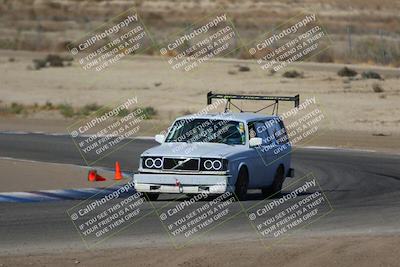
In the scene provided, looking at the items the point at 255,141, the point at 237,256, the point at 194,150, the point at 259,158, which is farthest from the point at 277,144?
the point at 237,256

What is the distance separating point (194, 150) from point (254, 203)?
4.37 feet

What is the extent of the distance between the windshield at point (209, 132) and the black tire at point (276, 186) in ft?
4.53

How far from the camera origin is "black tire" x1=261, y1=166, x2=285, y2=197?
21.4m

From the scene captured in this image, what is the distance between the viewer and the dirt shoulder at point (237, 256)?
537 inches

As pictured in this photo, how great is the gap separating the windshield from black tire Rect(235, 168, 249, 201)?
2.18ft

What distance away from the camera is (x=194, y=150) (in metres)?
19.5

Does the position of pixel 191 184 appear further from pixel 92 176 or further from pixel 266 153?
pixel 92 176

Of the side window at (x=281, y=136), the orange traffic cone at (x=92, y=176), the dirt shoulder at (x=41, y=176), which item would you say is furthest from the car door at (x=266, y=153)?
the orange traffic cone at (x=92, y=176)

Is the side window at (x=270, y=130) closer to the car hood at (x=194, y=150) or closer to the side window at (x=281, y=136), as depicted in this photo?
the side window at (x=281, y=136)

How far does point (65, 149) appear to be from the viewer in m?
31.9

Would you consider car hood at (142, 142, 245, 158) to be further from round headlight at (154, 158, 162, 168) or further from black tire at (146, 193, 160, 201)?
black tire at (146, 193, 160, 201)

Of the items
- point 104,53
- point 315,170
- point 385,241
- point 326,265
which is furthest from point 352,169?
point 104,53

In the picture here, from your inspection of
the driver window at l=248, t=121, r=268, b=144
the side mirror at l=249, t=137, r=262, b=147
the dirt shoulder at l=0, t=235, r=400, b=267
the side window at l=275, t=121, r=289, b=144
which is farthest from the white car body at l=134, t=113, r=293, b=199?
the dirt shoulder at l=0, t=235, r=400, b=267

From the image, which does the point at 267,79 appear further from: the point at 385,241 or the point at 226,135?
the point at 385,241
